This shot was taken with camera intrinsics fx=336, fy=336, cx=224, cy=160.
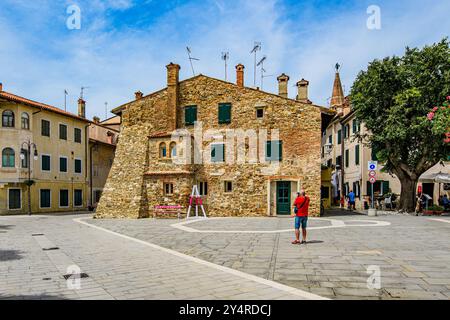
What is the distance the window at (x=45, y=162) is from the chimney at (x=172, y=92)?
1391 centimetres

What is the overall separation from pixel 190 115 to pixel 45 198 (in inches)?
642

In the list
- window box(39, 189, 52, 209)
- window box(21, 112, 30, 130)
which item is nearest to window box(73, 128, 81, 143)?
window box(21, 112, 30, 130)

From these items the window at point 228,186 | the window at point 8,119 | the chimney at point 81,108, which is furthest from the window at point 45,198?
the window at point 228,186

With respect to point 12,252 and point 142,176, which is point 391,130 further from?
point 12,252


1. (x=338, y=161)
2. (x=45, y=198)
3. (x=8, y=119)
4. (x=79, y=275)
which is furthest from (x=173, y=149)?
(x=338, y=161)

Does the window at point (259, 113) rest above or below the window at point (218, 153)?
above

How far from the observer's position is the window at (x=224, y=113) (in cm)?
2347

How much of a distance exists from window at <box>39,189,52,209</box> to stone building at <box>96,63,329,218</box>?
1012 cm

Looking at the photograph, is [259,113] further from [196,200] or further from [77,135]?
[77,135]

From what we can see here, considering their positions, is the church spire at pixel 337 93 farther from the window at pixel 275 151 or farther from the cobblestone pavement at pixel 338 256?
the cobblestone pavement at pixel 338 256

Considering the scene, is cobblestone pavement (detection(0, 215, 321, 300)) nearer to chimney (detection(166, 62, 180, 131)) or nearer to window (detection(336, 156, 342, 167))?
chimney (detection(166, 62, 180, 131))

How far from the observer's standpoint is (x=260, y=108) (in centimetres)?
2312

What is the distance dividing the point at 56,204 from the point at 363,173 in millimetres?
28477

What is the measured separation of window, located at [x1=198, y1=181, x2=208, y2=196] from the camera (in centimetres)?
2345
